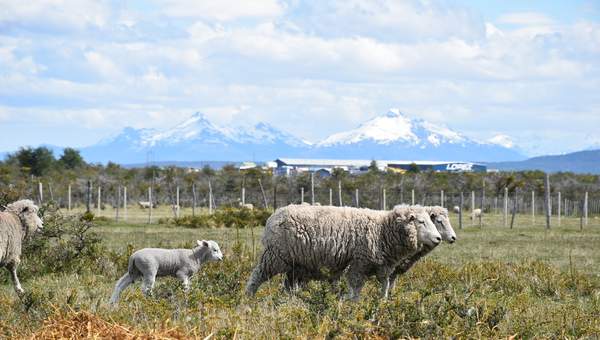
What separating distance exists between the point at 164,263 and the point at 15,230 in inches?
91.6

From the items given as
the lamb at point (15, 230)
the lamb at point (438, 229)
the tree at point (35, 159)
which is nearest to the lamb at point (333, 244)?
the lamb at point (438, 229)

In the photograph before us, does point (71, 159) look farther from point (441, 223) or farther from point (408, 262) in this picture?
point (408, 262)

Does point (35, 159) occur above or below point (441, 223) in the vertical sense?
above

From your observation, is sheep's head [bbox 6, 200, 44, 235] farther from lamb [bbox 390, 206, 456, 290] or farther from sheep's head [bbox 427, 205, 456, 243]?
sheep's head [bbox 427, 205, 456, 243]

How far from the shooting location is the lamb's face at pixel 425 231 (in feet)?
40.8

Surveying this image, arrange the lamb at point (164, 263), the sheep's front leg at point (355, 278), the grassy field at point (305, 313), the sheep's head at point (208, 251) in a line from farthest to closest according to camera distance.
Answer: the sheep's head at point (208, 251)
the lamb at point (164, 263)
the sheep's front leg at point (355, 278)
the grassy field at point (305, 313)

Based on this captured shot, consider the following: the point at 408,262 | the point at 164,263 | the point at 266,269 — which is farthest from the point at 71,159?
the point at 266,269

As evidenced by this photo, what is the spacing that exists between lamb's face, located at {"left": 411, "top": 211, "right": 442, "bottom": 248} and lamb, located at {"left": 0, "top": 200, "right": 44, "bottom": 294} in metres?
5.90

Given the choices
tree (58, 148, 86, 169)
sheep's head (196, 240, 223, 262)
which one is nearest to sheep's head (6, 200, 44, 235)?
sheep's head (196, 240, 223, 262)

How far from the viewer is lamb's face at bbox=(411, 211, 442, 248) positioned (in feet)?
40.8

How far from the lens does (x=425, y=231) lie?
12.5 meters

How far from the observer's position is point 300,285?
11922 millimetres

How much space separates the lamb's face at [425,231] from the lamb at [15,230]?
5904 millimetres

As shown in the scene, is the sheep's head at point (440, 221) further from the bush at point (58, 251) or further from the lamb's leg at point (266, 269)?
the bush at point (58, 251)
